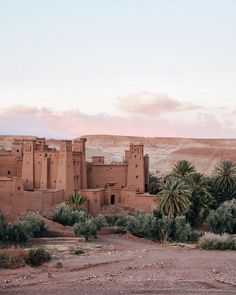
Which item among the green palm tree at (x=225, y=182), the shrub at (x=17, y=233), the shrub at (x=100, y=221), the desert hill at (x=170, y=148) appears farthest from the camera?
the desert hill at (x=170, y=148)

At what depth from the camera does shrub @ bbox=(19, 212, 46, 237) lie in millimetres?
30422

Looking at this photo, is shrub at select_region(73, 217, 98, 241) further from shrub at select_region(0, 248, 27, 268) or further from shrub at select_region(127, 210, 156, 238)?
shrub at select_region(0, 248, 27, 268)

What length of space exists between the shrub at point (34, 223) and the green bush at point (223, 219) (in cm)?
1096

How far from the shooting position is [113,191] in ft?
128

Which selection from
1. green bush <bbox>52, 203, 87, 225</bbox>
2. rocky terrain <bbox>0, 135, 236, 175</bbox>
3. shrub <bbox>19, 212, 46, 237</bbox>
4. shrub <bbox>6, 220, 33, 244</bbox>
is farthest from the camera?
rocky terrain <bbox>0, 135, 236, 175</bbox>

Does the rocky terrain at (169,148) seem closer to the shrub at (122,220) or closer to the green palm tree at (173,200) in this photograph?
the shrub at (122,220)

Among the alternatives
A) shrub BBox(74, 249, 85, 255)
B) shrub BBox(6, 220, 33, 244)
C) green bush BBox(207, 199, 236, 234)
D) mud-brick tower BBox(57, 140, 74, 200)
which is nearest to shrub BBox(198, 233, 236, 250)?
green bush BBox(207, 199, 236, 234)

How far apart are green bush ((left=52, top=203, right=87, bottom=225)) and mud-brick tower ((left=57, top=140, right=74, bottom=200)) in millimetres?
2344

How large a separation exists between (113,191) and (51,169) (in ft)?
14.6

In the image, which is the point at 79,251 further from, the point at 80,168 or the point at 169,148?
the point at 169,148

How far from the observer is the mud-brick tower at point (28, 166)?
38.2 metres

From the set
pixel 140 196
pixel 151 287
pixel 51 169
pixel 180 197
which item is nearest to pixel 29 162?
pixel 51 169

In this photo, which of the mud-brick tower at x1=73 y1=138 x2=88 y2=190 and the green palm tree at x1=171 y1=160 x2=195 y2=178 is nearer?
the mud-brick tower at x1=73 y1=138 x2=88 y2=190

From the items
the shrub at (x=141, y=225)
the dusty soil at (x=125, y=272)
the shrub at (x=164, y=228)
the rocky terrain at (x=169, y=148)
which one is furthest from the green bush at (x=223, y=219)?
the rocky terrain at (x=169, y=148)
